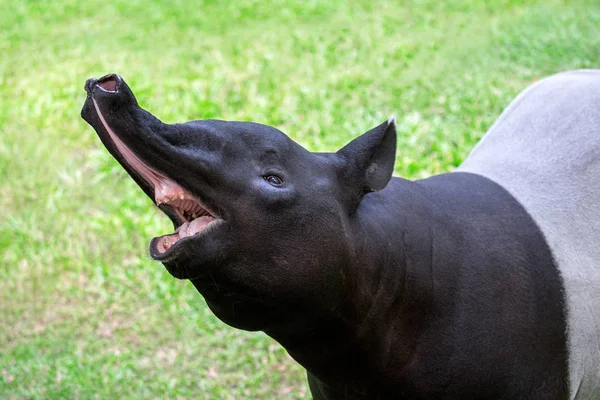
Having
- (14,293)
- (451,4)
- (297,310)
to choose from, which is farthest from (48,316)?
(451,4)

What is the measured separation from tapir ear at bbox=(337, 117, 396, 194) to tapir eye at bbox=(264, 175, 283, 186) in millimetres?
297

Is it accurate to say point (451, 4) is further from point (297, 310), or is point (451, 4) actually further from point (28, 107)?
point (297, 310)

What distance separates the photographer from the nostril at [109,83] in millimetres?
2256

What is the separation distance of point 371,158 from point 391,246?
294 millimetres

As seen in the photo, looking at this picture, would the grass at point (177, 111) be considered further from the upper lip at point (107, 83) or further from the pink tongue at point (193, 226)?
the upper lip at point (107, 83)

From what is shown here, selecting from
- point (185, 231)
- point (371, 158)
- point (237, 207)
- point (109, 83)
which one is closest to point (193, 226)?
point (185, 231)

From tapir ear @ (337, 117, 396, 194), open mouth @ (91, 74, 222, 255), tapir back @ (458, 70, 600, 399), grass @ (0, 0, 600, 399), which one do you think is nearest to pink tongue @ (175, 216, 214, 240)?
open mouth @ (91, 74, 222, 255)

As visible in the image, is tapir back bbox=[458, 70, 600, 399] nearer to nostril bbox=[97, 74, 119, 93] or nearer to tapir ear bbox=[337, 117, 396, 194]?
tapir ear bbox=[337, 117, 396, 194]

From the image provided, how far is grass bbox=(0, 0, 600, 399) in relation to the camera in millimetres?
5379

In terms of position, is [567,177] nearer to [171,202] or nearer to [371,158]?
[371,158]

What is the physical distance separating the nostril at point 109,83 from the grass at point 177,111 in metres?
3.06

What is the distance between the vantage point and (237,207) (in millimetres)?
2391

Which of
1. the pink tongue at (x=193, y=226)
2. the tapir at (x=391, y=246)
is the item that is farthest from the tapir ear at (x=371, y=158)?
the pink tongue at (x=193, y=226)

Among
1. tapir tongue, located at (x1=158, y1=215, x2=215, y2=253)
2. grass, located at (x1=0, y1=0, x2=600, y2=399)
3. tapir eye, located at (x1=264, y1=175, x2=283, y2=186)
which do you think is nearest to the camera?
tapir tongue, located at (x1=158, y1=215, x2=215, y2=253)
